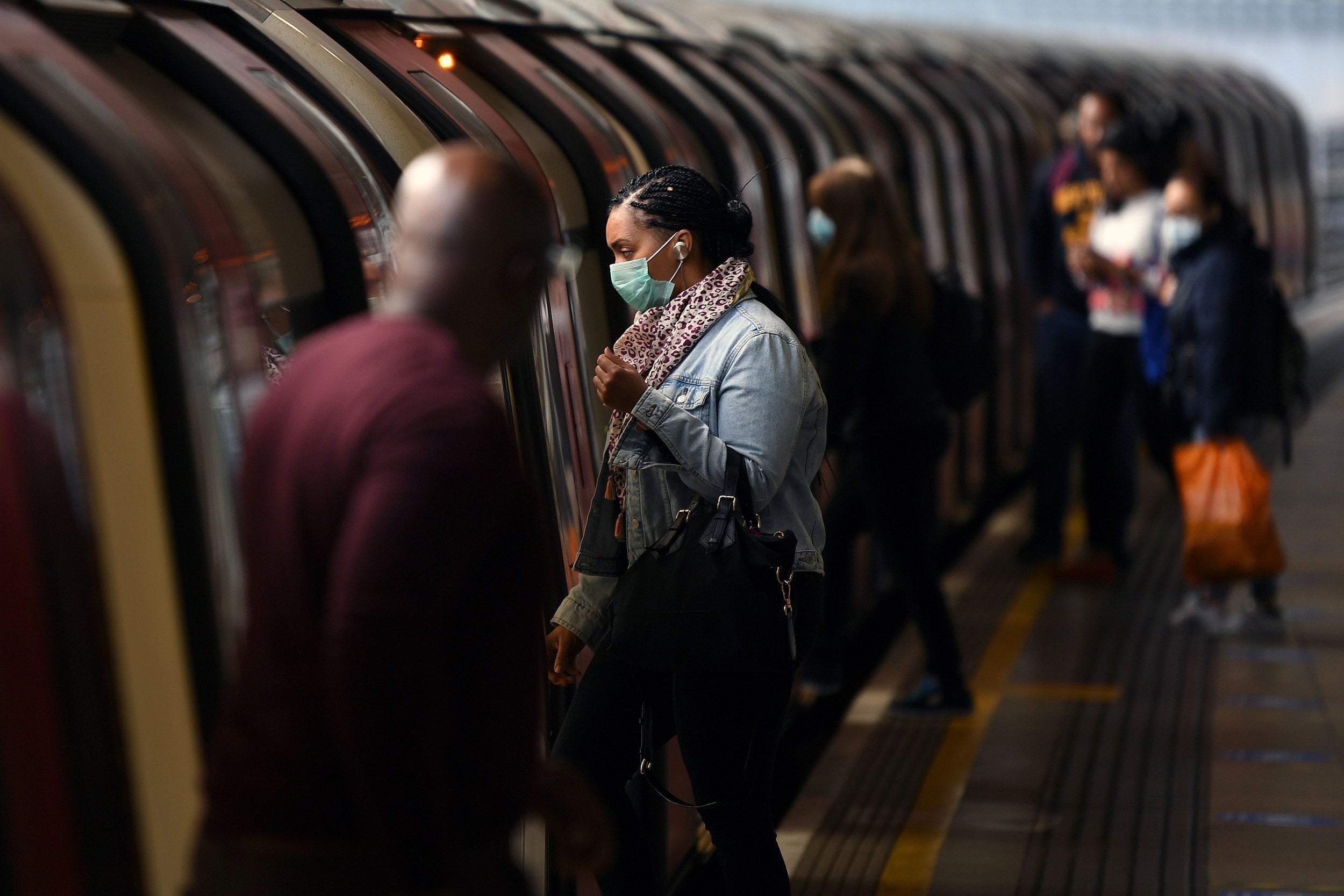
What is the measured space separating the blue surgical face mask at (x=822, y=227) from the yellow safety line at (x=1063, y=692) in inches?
61.8

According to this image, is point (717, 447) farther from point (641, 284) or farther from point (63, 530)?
point (63, 530)

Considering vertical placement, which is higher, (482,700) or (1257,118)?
(482,700)

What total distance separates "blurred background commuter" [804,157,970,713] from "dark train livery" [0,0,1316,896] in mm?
522

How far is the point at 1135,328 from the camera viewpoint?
646 cm

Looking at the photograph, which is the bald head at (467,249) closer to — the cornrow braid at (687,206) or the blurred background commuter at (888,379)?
the cornrow braid at (687,206)

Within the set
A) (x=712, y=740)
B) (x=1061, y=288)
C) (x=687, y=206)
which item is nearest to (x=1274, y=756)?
(x=1061, y=288)

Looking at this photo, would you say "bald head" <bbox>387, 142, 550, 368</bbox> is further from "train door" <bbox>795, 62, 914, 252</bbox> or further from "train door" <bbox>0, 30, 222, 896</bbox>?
"train door" <bbox>795, 62, 914, 252</bbox>

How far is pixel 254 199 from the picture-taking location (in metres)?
2.30

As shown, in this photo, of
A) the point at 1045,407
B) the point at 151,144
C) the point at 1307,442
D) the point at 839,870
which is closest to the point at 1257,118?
the point at 1307,442

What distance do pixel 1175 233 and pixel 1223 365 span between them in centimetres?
78

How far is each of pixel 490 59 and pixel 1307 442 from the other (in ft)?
27.1

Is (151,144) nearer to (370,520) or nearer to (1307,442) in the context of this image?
(370,520)

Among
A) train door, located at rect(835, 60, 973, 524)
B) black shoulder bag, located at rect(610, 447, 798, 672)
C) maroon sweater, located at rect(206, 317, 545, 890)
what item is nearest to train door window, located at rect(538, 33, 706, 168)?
black shoulder bag, located at rect(610, 447, 798, 672)

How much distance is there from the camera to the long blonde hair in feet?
15.3
